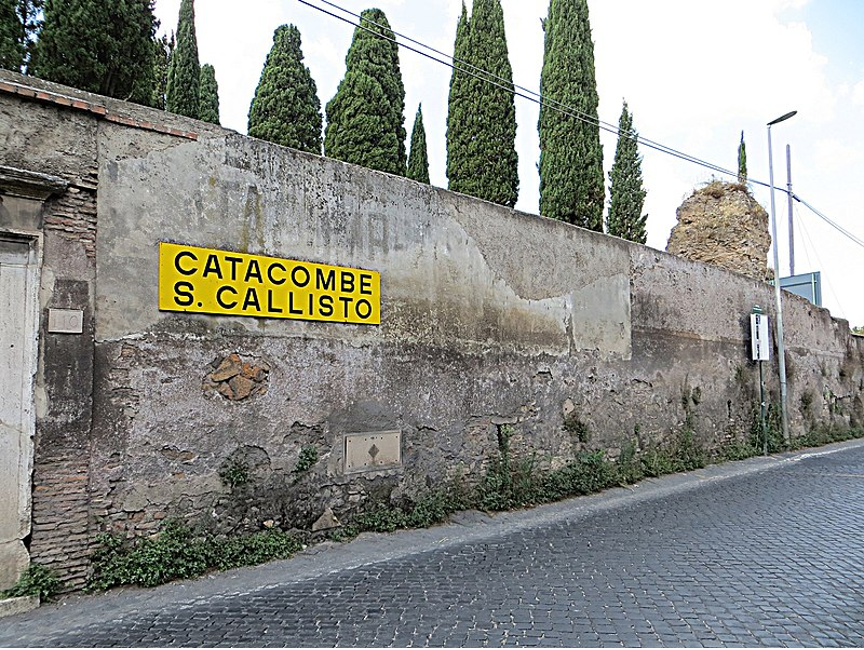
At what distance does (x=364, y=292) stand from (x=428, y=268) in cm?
105

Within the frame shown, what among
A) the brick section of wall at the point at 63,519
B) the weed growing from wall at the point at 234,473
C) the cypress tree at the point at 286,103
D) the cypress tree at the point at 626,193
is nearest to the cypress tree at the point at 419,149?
the cypress tree at the point at 626,193

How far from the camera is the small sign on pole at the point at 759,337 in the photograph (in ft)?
43.3

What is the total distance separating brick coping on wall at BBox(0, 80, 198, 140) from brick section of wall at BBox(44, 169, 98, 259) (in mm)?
477

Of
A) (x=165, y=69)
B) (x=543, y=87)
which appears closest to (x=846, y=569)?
(x=543, y=87)

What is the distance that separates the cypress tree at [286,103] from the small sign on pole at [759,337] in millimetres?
10166

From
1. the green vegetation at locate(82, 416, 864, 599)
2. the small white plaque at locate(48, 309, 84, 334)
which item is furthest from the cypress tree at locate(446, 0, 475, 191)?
the small white plaque at locate(48, 309, 84, 334)

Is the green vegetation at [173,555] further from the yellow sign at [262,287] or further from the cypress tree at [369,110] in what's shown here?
the cypress tree at [369,110]

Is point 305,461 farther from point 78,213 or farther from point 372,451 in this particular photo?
point 78,213

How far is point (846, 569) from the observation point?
5375 millimetres

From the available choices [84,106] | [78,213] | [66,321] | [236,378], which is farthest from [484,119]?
[66,321]

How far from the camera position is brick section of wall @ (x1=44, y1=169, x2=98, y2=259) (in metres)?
4.63

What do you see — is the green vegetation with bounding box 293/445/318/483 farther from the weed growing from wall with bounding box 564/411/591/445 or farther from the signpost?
the signpost

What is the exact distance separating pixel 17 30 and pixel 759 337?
13789 millimetres

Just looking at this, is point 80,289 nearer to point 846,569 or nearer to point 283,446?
point 283,446
